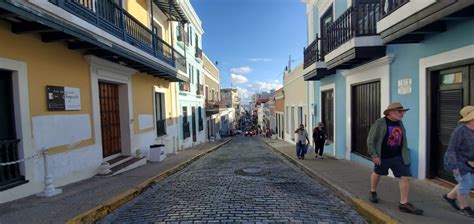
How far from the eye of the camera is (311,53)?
13039 millimetres

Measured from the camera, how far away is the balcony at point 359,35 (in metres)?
7.66

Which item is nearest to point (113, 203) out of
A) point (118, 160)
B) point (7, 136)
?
point (7, 136)

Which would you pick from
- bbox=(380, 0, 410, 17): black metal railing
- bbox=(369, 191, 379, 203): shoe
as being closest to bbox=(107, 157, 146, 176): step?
bbox=(369, 191, 379, 203): shoe

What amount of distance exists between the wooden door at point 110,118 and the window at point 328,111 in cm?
803

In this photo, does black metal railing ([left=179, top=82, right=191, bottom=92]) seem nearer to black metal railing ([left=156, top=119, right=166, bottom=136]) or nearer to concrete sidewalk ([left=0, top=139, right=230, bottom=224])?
black metal railing ([left=156, top=119, right=166, bottom=136])

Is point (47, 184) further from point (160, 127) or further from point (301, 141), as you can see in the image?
point (160, 127)

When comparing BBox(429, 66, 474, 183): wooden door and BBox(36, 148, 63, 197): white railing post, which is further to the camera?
BBox(36, 148, 63, 197): white railing post

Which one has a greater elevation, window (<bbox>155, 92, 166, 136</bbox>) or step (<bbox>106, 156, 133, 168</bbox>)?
window (<bbox>155, 92, 166, 136</bbox>)

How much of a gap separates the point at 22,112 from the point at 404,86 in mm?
7800

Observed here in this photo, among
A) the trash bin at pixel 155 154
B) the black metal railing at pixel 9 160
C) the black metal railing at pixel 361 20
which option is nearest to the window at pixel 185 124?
the trash bin at pixel 155 154

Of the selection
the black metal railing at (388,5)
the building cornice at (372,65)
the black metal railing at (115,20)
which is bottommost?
the building cornice at (372,65)

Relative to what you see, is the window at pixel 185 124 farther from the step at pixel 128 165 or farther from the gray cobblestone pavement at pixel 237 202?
the gray cobblestone pavement at pixel 237 202

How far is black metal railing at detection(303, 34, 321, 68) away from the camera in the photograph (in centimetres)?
1201

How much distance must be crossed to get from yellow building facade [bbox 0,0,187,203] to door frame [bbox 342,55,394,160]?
22.1 feet
